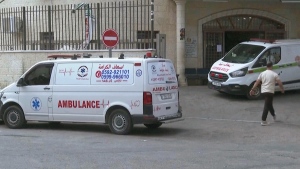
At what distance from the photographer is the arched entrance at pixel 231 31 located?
2177 cm

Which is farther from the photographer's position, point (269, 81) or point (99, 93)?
point (269, 81)

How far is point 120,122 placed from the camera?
38.9 feet

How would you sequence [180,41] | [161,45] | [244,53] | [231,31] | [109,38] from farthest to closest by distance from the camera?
[231,31] → [180,41] → [161,45] → [244,53] → [109,38]

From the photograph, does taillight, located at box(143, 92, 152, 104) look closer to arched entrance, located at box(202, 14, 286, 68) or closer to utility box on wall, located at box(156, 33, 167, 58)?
utility box on wall, located at box(156, 33, 167, 58)

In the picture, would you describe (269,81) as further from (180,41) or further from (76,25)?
(76,25)

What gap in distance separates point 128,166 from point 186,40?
13619 mm

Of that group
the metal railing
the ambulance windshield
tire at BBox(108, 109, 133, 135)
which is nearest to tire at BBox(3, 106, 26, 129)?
tire at BBox(108, 109, 133, 135)

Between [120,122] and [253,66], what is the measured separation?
272 inches

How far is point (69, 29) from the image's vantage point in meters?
20.5

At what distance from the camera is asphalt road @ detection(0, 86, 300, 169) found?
852cm

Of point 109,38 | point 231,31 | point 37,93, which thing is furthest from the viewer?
point 231,31

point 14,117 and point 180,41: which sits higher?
point 180,41

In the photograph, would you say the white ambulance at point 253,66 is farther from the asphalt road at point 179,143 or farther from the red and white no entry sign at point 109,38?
the red and white no entry sign at point 109,38

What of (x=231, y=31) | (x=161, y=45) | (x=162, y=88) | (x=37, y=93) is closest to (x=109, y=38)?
(x=37, y=93)
